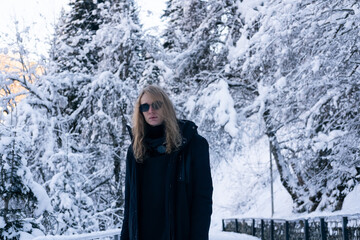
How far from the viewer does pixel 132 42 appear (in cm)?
1886

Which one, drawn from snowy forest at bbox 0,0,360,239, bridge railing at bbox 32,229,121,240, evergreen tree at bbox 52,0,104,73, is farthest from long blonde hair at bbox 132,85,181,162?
evergreen tree at bbox 52,0,104,73

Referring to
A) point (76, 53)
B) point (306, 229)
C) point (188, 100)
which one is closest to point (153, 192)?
point (306, 229)

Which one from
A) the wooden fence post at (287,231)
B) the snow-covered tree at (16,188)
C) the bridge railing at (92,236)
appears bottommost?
the wooden fence post at (287,231)

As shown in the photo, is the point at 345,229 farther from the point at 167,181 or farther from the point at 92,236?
the point at 167,181

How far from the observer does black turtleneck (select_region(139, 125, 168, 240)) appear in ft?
9.33

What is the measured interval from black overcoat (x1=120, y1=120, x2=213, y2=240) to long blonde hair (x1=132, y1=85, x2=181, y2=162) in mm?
48

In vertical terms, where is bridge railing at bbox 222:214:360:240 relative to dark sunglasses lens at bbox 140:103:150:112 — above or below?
below

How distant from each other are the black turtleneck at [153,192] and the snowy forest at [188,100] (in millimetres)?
4366

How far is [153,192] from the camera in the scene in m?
2.88

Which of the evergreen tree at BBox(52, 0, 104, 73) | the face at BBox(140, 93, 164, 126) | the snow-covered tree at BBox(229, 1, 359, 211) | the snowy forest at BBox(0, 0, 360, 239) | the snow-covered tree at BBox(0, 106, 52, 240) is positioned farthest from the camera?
the evergreen tree at BBox(52, 0, 104, 73)

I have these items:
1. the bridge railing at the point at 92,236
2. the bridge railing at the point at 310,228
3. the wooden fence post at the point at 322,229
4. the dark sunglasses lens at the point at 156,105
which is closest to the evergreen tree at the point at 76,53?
the bridge railing at the point at 310,228

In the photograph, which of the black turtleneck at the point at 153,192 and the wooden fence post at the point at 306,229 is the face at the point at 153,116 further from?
the wooden fence post at the point at 306,229

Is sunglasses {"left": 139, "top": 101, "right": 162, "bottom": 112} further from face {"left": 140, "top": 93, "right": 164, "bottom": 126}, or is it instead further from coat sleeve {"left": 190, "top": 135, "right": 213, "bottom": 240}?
coat sleeve {"left": 190, "top": 135, "right": 213, "bottom": 240}

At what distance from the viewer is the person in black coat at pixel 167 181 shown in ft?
9.14
